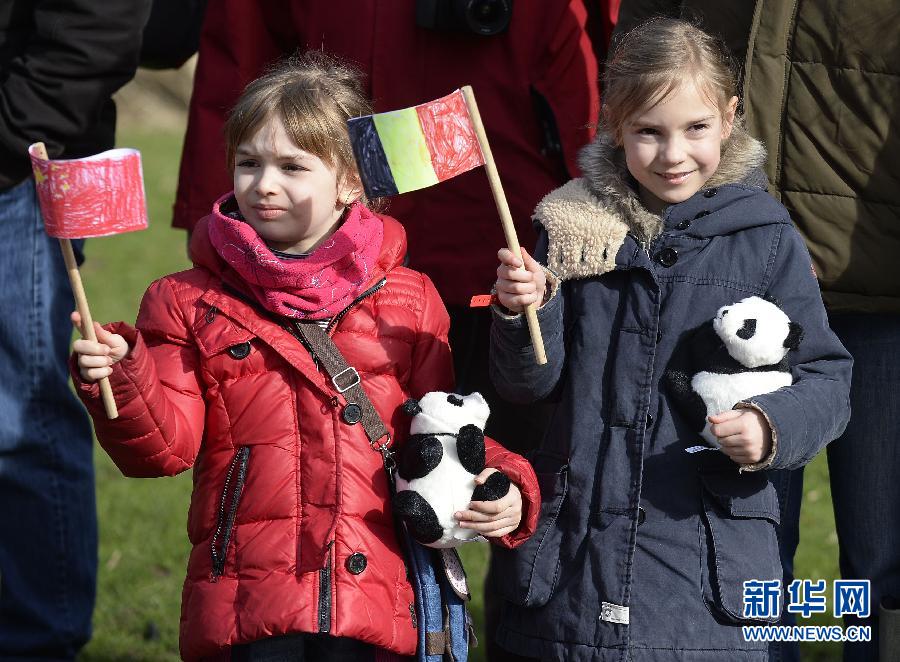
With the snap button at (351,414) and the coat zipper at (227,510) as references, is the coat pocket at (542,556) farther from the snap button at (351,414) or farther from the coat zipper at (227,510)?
the coat zipper at (227,510)

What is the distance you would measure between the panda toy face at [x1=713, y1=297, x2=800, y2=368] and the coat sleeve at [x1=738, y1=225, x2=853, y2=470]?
7cm

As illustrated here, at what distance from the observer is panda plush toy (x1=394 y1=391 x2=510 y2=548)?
2.63 m

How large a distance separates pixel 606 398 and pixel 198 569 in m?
0.85

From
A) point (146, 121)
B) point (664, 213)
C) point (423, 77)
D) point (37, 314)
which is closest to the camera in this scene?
point (664, 213)

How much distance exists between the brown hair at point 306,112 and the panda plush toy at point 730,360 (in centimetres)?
76

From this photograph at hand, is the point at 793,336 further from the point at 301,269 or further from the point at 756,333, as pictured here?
the point at 301,269

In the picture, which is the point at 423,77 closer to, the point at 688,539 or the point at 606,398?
the point at 606,398

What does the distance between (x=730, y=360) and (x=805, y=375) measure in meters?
0.15

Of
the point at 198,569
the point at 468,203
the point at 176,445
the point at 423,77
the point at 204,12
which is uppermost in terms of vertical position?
the point at 204,12

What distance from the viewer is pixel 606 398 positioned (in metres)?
2.78

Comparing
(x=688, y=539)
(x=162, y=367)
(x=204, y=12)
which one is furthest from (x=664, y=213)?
(x=204, y=12)

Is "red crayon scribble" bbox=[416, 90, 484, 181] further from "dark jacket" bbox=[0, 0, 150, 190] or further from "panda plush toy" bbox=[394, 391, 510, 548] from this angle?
"dark jacket" bbox=[0, 0, 150, 190]

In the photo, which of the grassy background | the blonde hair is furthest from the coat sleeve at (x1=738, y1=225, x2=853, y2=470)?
the grassy background

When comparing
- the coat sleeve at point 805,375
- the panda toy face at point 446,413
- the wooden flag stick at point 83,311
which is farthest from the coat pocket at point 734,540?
the wooden flag stick at point 83,311
